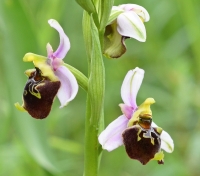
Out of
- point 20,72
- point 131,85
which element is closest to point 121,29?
point 131,85

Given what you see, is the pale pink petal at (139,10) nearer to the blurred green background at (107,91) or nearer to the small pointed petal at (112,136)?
the small pointed petal at (112,136)

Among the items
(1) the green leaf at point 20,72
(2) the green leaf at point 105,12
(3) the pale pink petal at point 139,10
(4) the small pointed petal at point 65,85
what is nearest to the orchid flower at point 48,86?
(4) the small pointed petal at point 65,85

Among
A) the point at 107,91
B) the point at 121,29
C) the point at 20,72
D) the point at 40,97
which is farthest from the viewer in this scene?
the point at 107,91

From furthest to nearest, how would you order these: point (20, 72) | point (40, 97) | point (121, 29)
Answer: point (20, 72) < point (121, 29) < point (40, 97)

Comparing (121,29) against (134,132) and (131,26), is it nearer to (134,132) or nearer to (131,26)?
(131,26)

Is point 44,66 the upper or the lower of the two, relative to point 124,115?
upper

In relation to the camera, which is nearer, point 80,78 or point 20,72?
point 80,78

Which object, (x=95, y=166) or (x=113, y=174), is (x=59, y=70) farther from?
(x=113, y=174)
